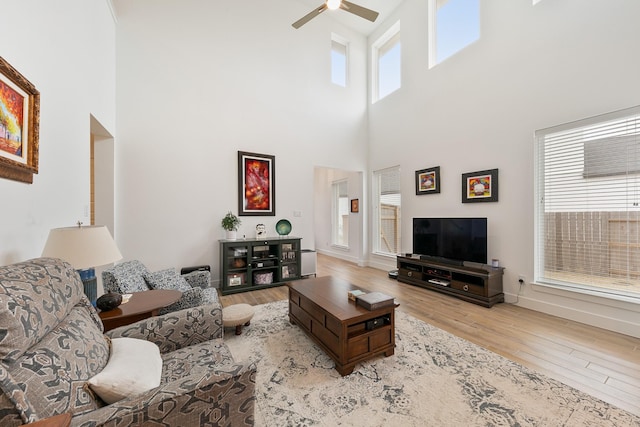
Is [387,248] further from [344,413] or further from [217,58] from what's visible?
[217,58]

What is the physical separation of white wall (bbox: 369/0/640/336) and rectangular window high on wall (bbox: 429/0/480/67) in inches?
5.3

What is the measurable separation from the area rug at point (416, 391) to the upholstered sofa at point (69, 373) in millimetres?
703

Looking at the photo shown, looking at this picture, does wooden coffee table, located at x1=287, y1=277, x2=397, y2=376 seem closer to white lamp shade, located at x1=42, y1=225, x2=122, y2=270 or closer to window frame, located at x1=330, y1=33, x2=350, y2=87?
white lamp shade, located at x1=42, y1=225, x2=122, y2=270

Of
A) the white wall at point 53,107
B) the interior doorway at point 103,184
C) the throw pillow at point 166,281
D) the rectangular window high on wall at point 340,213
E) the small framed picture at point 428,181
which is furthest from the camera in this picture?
the rectangular window high on wall at point 340,213

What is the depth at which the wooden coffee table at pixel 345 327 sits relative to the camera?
1966 millimetres

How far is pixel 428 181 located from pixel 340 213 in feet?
10.6

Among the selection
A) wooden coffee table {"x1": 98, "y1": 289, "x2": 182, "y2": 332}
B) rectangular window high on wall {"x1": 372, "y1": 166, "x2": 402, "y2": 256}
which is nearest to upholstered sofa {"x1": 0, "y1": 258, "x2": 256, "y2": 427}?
wooden coffee table {"x1": 98, "y1": 289, "x2": 182, "y2": 332}

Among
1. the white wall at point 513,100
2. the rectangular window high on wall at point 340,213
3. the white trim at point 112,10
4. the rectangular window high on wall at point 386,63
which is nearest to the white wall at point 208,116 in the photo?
the white trim at point 112,10

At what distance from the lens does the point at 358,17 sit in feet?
17.7

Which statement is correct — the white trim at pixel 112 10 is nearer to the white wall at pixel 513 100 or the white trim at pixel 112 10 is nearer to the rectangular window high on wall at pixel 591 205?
the white wall at pixel 513 100

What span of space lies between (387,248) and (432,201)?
157 cm

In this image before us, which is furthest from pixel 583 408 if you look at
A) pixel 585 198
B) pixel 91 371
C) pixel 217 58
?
pixel 217 58

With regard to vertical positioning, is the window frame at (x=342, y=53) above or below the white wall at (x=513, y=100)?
above

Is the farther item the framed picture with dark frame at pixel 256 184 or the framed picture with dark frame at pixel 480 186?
the framed picture with dark frame at pixel 256 184
